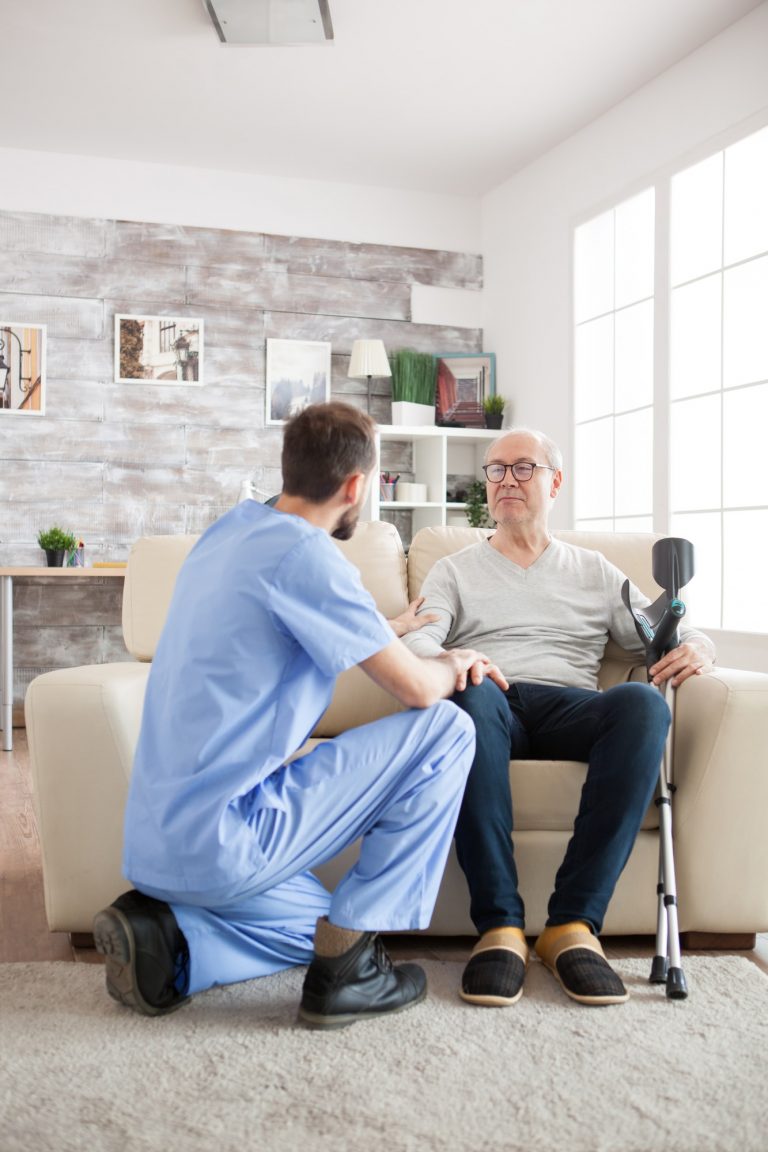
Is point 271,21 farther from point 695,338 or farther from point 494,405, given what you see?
point 494,405

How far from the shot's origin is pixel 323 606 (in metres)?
1.77

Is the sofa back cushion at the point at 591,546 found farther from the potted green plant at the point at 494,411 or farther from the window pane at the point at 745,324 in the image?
the potted green plant at the point at 494,411

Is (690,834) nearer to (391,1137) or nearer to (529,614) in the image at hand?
(529,614)

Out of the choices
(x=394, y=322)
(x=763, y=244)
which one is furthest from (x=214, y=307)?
(x=763, y=244)

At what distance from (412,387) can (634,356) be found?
1412 mm

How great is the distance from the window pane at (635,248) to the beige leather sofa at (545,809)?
9.99 feet

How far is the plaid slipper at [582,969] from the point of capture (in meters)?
1.95

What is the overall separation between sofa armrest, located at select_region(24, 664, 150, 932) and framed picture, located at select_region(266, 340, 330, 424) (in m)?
3.89

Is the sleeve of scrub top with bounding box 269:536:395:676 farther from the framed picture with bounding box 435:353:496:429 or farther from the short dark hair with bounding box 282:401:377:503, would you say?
the framed picture with bounding box 435:353:496:429

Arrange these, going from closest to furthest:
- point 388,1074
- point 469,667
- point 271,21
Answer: point 388,1074 < point 469,667 < point 271,21

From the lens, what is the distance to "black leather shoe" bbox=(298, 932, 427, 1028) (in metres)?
1.83

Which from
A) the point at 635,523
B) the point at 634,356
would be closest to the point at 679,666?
the point at 635,523

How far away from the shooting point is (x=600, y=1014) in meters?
1.91

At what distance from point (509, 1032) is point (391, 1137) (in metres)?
0.41
